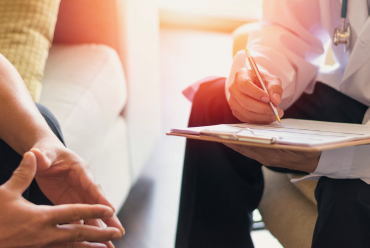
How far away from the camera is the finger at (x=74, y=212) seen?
349 millimetres

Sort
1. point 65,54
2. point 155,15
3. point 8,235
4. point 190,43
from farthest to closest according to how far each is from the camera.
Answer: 1. point 190,43
2. point 155,15
3. point 65,54
4. point 8,235

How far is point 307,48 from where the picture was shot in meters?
0.77

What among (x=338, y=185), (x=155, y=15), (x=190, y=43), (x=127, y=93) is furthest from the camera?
(x=190, y=43)

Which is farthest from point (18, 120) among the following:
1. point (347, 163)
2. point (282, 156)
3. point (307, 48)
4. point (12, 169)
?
point (307, 48)

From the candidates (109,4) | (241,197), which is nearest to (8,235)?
(241,197)

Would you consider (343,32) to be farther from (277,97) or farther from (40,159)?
(40,159)

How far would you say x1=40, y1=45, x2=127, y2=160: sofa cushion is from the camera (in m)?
0.75

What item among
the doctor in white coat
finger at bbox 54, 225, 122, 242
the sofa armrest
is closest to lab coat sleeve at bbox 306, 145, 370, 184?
the doctor in white coat

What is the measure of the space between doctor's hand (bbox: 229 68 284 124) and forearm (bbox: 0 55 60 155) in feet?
0.99

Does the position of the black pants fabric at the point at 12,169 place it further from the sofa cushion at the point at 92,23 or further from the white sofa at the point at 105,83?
the sofa cushion at the point at 92,23

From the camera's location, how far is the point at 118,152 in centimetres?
98

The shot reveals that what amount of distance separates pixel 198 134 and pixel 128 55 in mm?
648

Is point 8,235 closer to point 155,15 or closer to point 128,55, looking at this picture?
point 128,55

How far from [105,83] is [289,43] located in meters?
0.48
